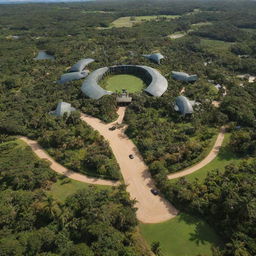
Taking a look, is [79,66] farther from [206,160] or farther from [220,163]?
[220,163]

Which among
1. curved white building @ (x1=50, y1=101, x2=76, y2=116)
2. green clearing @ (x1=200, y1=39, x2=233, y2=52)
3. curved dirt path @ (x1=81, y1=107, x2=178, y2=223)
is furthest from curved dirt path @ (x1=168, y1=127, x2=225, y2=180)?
green clearing @ (x1=200, y1=39, x2=233, y2=52)

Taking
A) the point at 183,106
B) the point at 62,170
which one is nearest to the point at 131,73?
the point at 183,106

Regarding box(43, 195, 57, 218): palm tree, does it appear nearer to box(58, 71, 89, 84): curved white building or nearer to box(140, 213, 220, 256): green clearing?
box(140, 213, 220, 256): green clearing

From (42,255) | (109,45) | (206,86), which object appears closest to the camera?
(42,255)

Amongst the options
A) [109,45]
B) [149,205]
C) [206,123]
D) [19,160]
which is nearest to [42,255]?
[149,205]

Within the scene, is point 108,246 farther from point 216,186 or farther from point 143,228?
point 216,186

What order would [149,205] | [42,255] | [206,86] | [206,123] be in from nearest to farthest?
[42,255]
[149,205]
[206,123]
[206,86]

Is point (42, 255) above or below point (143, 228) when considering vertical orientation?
above

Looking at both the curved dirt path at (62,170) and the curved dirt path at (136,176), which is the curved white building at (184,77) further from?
the curved dirt path at (62,170)
